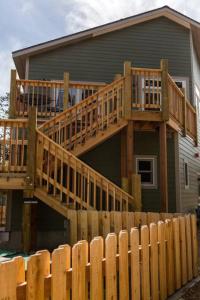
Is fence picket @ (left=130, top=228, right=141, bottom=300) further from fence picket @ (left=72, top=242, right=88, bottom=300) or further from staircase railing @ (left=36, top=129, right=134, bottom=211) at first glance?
staircase railing @ (left=36, top=129, right=134, bottom=211)

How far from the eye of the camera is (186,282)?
575cm

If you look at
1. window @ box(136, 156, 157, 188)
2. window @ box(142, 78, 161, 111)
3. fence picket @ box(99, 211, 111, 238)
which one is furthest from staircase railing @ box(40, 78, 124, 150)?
fence picket @ box(99, 211, 111, 238)

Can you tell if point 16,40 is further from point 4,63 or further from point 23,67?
point 23,67

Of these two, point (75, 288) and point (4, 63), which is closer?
point (75, 288)

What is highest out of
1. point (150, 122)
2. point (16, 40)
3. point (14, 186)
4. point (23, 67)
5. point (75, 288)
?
point (16, 40)

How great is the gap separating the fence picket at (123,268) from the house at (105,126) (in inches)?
138

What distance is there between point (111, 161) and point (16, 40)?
88.4ft

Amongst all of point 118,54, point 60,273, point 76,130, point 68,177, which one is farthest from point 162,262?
point 118,54

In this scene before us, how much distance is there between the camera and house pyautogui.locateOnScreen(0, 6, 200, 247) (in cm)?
771

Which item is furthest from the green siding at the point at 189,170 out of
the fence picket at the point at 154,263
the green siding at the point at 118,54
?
the fence picket at the point at 154,263

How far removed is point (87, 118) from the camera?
9398 millimetres

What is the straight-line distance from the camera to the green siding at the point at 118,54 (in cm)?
1352

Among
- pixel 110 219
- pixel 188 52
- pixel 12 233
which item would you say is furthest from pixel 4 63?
pixel 110 219

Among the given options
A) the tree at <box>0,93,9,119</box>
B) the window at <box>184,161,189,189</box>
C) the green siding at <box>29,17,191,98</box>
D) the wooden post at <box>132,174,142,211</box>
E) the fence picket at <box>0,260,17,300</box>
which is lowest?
the fence picket at <box>0,260,17,300</box>
